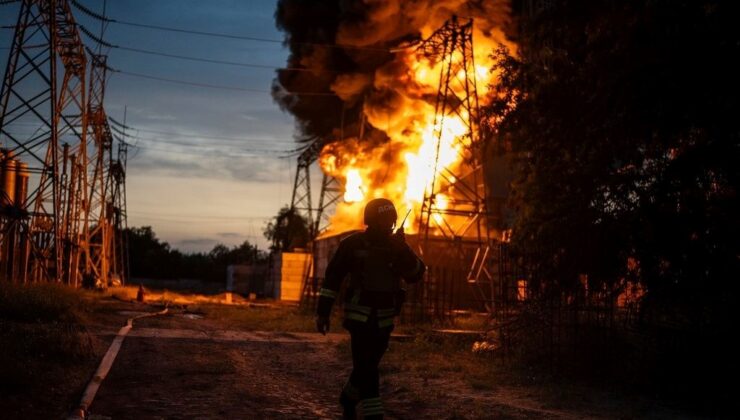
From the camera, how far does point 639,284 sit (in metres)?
10.0

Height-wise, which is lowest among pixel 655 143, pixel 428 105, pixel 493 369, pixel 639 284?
pixel 493 369

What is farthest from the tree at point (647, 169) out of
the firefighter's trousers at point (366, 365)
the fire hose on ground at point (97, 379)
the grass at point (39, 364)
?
the grass at point (39, 364)

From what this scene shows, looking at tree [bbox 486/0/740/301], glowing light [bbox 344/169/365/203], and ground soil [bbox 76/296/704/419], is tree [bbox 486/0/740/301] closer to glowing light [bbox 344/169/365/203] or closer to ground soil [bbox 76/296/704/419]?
ground soil [bbox 76/296/704/419]

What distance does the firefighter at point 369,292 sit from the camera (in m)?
6.09

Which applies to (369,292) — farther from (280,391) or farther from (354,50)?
(354,50)

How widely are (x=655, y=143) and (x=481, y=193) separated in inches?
867

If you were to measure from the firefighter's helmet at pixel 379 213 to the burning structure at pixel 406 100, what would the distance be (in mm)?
16492

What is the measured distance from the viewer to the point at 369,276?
627cm

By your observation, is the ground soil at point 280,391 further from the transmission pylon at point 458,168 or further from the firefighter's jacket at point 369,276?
the transmission pylon at point 458,168

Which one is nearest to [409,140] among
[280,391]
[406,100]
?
[406,100]

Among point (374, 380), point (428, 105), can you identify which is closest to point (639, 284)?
point (374, 380)

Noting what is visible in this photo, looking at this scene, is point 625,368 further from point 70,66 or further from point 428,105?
point 70,66

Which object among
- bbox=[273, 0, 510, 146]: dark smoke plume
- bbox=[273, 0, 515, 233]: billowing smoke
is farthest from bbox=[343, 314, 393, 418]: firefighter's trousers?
bbox=[273, 0, 510, 146]: dark smoke plume

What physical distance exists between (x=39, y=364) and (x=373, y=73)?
2289cm
